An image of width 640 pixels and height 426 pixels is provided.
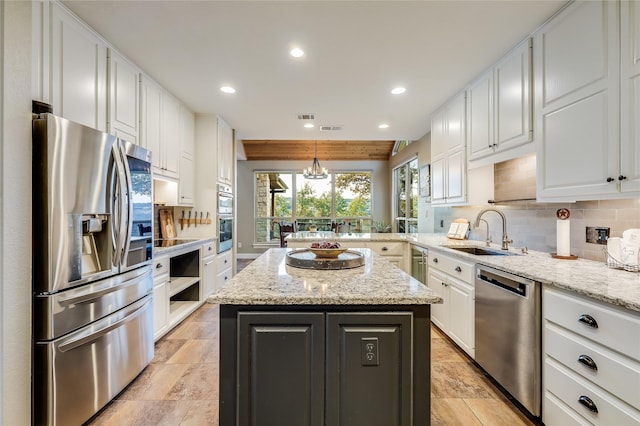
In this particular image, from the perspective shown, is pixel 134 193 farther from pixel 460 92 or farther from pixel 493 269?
pixel 460 92

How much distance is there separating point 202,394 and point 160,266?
4.01 feet

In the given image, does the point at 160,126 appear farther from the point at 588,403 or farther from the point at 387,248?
the point at 588,403

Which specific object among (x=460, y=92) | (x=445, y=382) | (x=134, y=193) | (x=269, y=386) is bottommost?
(x=445, y=382)

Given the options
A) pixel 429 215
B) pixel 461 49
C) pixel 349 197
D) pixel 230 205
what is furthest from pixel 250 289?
pixel 349 197

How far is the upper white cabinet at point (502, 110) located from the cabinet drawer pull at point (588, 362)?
1.43 metres

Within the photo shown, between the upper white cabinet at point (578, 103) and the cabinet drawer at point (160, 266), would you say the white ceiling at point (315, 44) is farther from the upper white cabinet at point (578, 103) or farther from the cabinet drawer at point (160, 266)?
the cabinet drawer at point (160, 266)

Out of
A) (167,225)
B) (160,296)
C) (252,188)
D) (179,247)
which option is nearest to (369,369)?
(160,296)

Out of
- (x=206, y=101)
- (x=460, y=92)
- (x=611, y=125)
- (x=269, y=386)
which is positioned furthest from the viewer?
(x=206, y=101)

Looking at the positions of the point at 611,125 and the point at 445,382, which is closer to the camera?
the point at 611,125

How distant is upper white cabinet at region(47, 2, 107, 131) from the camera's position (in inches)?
67.3

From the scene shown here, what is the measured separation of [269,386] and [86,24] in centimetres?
266

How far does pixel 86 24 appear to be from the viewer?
200 cm

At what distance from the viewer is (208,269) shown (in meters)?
3.71

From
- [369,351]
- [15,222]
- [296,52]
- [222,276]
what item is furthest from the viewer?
[222,276]
